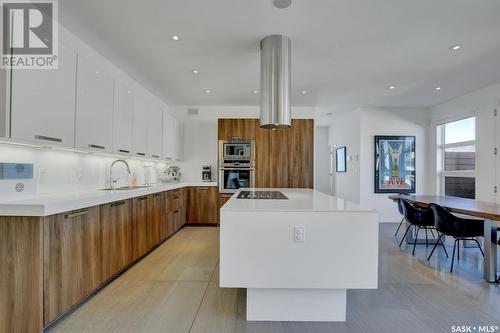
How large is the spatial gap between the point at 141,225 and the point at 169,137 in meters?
2.07

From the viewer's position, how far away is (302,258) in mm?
1726

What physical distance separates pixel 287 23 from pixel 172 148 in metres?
3.27

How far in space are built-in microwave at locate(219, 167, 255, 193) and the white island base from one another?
10.2 ft

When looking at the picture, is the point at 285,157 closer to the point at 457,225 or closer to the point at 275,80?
the point at 275,80

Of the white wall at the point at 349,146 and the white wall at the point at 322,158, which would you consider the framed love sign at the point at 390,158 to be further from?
the white wall at the point at 322,158

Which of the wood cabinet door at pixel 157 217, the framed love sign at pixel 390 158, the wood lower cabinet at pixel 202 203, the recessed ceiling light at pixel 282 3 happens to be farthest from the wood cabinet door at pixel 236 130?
the recessed ceiling light at pixel 282 3

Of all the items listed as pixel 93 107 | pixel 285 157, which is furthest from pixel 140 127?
pixel 285 157

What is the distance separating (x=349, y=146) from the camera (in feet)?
20.4

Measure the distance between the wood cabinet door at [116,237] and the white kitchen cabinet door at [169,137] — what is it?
6.33ft

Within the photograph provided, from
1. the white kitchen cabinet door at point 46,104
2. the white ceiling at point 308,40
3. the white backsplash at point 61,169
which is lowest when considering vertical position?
the white backsplash at point 61,169

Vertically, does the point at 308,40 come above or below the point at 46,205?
above

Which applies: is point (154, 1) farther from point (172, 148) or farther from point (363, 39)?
point (172, 148)

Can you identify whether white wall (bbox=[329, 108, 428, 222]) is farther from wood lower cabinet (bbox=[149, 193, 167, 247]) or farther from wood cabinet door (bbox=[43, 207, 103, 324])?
wood cabinet door (bbox=[43, 207, 103, 324])

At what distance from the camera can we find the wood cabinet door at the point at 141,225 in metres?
2.90
